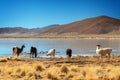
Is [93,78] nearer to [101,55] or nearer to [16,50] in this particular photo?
[101,55]

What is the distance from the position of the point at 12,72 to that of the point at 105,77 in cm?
382

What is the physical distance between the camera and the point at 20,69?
12.5m

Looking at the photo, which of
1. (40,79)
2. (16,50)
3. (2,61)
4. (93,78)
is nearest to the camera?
(93,78)

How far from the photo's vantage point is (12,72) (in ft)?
39.6

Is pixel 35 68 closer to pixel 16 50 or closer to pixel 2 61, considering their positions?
pixel 2 61

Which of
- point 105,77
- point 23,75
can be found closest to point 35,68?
point 23,75

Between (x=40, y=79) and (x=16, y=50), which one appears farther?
(x=16, y=50)

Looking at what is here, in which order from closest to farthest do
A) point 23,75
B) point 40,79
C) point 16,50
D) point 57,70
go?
point 40,79 < point 23,75 < point 57,70 < point 16,50

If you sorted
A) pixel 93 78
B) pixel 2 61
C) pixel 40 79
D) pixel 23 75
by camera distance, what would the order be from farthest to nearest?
pixel 2 61, pixel 23 75, pixel 40 79, pixel 93 78

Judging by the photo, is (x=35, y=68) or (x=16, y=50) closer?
(x=35, y=68)

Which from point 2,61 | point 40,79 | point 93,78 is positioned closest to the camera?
point 93,78

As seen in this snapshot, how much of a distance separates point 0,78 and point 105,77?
11.7 ft

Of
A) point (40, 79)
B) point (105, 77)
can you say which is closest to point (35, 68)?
point (40, 79)

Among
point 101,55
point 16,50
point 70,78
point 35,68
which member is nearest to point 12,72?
point 35,68
